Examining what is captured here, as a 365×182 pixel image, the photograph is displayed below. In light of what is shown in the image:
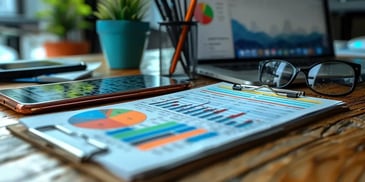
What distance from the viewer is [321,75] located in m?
0.69

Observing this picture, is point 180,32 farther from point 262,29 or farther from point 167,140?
point 167,140

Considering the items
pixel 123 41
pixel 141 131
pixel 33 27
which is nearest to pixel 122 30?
pixel 123 41

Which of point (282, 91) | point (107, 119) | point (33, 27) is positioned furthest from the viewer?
point (33, 27)

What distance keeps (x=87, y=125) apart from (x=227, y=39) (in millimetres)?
641

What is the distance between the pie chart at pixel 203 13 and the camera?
3.18ft

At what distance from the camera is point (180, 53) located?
0.84 metres

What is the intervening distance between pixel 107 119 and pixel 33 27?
3.20 m

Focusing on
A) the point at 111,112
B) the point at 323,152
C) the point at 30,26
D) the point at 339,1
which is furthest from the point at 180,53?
the point at 30,26

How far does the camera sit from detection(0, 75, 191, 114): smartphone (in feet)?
1.76

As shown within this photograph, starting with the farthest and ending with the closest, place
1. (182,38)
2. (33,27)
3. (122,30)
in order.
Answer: (33,27), (122,30), (182,38)

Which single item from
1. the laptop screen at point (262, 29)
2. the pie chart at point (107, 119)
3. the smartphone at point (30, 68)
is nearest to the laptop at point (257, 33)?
the laptop screen at point (262, 29)

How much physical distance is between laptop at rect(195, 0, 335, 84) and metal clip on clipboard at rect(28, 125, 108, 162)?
488 millimetres

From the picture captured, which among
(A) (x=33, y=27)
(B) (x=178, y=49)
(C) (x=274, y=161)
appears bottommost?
(C) (x=274, y=161)

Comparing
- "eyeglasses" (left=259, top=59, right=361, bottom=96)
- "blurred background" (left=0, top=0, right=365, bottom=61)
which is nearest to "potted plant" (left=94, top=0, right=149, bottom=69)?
"eyeglasses" (left=259, top=59, right=361, bottom=96)
